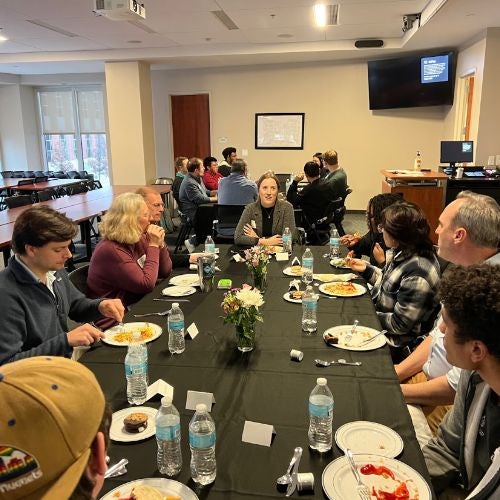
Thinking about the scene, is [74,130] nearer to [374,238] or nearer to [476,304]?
[374,238]

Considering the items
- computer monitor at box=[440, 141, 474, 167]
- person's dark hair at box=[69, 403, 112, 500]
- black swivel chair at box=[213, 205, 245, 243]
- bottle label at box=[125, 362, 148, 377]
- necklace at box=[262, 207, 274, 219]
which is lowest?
black swivel chair at box=[213, 205, 245, 243]

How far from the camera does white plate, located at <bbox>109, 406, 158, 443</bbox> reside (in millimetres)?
1388

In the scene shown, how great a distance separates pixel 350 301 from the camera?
2.60 m

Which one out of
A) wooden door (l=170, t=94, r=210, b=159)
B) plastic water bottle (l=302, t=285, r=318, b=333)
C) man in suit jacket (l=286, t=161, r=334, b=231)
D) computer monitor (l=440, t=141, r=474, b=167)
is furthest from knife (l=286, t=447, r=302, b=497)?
wooden door (l=170, t=94, r=210, b=159)

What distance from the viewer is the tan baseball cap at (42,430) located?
2.05ft

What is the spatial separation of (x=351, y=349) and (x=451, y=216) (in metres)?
0.82

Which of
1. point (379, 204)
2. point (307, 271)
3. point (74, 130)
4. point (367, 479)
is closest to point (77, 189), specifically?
point (74, 130)

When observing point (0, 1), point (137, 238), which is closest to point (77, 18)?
point (0, 1)

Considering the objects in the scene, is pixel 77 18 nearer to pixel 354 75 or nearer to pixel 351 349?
pixel 354 75

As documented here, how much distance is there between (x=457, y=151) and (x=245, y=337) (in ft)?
18.7

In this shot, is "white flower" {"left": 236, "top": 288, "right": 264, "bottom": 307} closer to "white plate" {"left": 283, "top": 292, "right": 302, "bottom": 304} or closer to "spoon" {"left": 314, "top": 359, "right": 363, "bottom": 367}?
"spoon" {"left": 314, "top": 359, "right": 363, "bottom": 367}

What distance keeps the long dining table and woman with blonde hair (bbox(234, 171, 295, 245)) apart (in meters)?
1.67

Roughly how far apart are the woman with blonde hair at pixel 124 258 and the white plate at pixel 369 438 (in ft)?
5.38

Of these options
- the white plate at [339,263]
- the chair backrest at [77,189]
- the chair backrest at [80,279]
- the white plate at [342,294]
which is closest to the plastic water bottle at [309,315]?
the white plate at [342,294]
